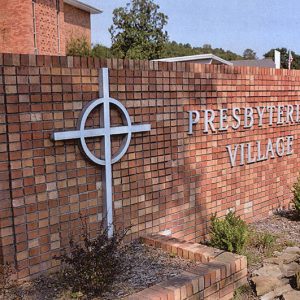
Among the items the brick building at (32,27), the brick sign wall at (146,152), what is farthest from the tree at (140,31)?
the brick sign wall at (146,152)

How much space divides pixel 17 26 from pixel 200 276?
15.7 metres

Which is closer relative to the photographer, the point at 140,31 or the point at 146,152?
the point at 146,152

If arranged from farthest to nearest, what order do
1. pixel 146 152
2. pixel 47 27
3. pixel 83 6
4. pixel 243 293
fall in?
pixel 83 6 → pixel 47 27 → pixel 146 152 → pixel 243 293

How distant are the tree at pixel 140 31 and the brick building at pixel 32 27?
1410 cm

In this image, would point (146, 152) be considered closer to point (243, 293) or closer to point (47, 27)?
point (243, 293)

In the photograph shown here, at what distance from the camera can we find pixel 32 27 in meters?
17.5

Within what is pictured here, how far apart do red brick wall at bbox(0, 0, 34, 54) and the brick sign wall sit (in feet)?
41.3

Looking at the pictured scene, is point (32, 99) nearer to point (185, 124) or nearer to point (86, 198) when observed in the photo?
point (86, 198)

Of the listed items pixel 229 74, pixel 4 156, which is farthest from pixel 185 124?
pixel 4 156

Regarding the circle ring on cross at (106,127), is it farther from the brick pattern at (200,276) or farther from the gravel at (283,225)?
the gravel at (283,225)

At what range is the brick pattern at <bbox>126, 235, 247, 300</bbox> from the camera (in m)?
3.38

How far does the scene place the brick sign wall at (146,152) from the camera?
355 cm

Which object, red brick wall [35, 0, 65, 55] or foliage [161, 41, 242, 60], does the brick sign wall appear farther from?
foliage [161, 41, 242, 60]

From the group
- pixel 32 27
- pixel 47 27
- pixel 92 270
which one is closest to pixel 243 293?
pixel 92 270
